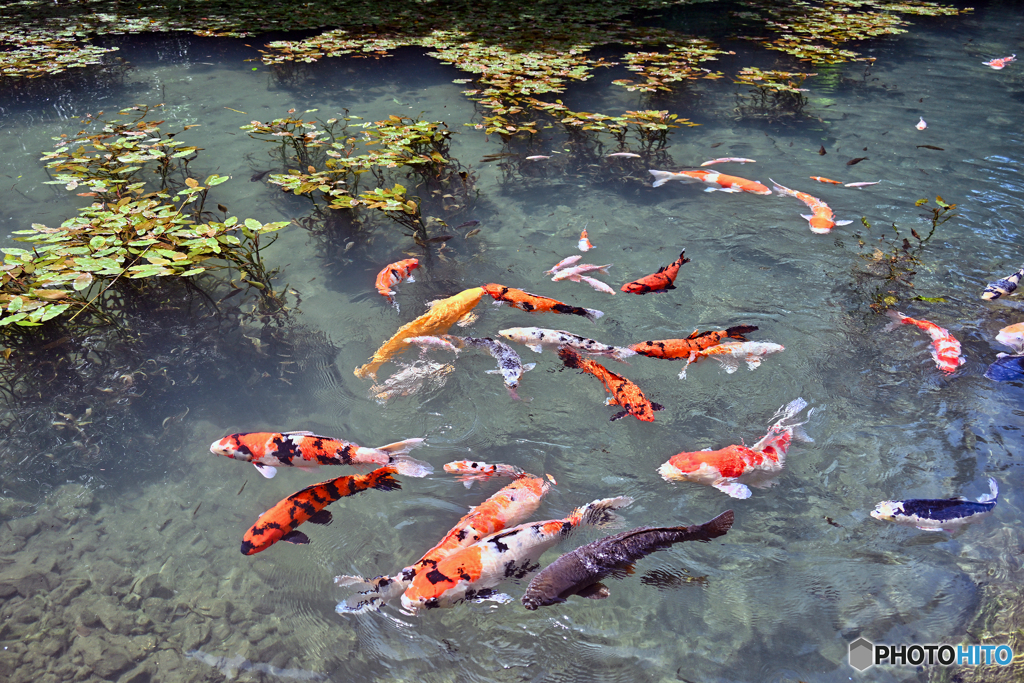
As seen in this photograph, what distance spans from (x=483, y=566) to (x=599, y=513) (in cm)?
78

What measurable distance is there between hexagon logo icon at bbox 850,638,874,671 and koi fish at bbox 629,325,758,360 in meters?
1.92

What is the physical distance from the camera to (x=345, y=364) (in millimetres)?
3973

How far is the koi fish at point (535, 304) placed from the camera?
4.23m

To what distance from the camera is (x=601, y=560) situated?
2.68 meters

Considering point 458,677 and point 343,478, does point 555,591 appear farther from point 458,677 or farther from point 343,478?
point 343,478

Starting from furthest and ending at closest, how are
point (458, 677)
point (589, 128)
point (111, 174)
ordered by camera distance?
point (589, 128) → point (111, 174) → point (458, 677)

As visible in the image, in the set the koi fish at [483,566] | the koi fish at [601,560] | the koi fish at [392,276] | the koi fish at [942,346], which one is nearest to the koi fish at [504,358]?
the koi fish at [392,276]

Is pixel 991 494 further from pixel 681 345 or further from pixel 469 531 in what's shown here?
pixel 469 531

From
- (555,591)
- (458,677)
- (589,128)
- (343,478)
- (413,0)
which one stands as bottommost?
(458,677)

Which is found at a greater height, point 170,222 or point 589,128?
point 589,128

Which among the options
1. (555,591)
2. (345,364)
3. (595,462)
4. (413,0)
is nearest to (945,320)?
(595,462)

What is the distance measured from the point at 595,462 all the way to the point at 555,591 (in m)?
0.94

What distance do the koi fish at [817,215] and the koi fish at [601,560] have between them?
3560 millimetres

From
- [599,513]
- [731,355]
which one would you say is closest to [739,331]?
[731,355]
